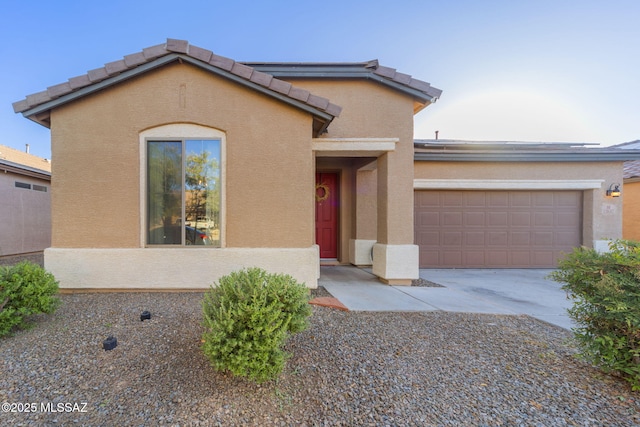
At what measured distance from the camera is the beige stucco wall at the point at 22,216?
8898 millimetres

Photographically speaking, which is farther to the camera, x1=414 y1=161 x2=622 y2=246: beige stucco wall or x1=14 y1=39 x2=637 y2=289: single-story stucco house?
x1=414 y1=161 x2=622 y2=246: beige stucco wall

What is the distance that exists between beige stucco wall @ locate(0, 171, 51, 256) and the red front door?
10600 millimetres

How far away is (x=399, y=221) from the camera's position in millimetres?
5840

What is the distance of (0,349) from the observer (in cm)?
287

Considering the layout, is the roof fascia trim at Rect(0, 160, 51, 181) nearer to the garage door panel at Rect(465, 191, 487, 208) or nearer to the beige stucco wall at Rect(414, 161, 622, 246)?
the beige stucco wall at Rect(414, 161, 622, 246)

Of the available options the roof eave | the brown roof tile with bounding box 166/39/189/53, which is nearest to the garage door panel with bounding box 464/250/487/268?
the roof eave

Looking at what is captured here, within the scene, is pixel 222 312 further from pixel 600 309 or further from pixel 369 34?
pixel 369 34

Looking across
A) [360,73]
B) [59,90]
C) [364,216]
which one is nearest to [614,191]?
[364,216]

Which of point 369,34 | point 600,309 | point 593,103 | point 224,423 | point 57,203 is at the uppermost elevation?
point 369,34

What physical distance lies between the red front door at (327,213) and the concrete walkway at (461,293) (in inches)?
41.7

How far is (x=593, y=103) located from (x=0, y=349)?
16.0 m

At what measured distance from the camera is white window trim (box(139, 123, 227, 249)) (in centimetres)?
484

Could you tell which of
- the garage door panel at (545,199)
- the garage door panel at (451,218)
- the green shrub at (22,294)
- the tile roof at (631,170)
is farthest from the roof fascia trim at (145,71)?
the tile roof at (631,170)

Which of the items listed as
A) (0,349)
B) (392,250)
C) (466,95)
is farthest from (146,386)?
(466,95)
